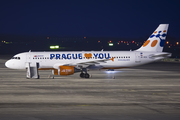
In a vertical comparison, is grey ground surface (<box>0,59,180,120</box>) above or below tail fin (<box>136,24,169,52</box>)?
below

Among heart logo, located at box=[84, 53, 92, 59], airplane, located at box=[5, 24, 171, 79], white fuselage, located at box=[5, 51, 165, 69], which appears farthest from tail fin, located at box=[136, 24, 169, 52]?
heart logo, located at box=[84, 53, 92, 59]

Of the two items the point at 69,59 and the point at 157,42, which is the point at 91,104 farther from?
the point at 157,42

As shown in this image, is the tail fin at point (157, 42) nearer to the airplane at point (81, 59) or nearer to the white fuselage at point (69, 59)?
the airplane at point (81, 59)

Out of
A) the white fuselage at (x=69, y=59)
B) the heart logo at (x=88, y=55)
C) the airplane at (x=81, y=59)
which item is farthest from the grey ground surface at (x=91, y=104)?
the heart logo at (x=88, y=55)

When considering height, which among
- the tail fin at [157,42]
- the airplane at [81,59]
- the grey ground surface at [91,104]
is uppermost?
the tail fin at [157,42]

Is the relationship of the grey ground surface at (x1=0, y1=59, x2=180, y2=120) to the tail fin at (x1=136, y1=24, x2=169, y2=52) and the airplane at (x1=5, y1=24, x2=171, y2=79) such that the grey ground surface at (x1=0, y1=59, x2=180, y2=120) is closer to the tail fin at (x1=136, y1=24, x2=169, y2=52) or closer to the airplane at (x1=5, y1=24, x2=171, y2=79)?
the airplane at (x1=5, y1=24, x2=171, y2=79)

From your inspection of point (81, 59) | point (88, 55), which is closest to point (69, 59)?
point (81, 59)

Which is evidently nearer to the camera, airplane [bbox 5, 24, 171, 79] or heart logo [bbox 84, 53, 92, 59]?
airplane [bbox 5, 24, 171, 79]

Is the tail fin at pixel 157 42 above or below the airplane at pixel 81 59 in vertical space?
above

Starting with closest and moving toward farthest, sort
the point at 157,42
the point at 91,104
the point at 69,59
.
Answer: the point at 91,104, the point at 69,59, the point at 157,42

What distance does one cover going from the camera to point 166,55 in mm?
40906

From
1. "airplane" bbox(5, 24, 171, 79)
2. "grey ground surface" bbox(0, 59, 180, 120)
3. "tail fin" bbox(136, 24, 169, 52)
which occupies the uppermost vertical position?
"tail fin" bbox(136, 24, 169, 52)

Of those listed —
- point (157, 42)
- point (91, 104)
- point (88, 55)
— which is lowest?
point (91, 104)

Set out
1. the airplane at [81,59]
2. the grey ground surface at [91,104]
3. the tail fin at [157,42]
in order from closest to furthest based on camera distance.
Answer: the grey ground surface at [91,104], the airplane at [81,59], the tail fin at [157,42]
